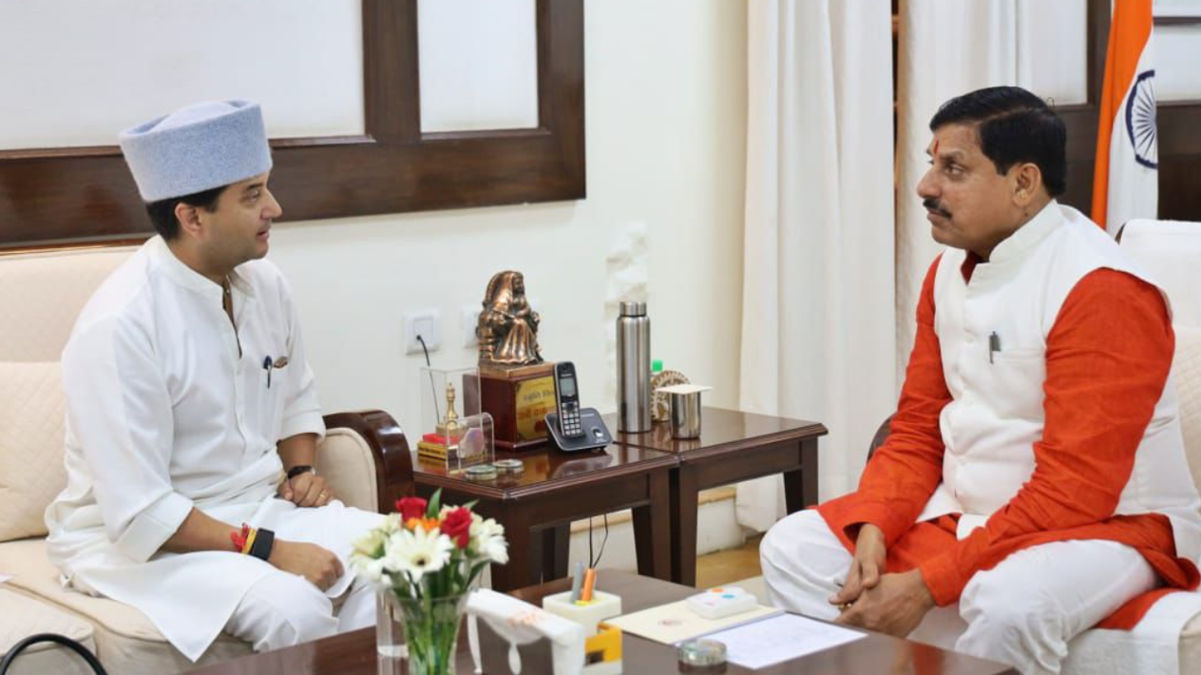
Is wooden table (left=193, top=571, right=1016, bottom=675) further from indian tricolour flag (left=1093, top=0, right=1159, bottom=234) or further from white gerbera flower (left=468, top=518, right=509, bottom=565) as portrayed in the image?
indian tricolour flag (left=1093, top=0, right=1159, bottom=234)

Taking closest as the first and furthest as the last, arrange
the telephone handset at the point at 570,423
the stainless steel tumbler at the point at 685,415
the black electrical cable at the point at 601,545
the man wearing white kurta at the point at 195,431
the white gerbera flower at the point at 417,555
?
the white gerbera flower at the point at 417,555 < the man wearing white kurta at the point at 195,431 < the telephone handset at the point at 570,423 < the stainless steel tumbler at the point at 685,415 < the black electrical cable at the point at 601,545

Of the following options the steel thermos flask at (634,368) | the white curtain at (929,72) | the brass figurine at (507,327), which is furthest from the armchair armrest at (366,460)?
the white curtain at (929,72)

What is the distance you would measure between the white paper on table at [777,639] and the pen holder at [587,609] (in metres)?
0.17

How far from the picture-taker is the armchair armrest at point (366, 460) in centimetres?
290

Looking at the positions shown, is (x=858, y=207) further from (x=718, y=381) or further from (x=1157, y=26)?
(x=1157, y=26)

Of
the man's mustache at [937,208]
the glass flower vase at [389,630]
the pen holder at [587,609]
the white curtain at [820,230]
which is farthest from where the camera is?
the white curtain at [820,230]

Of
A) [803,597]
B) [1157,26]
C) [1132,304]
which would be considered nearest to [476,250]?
[803,597]

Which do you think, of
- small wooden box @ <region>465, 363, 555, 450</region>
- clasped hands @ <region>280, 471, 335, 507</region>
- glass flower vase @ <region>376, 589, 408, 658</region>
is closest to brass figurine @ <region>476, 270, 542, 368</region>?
small wooden box @ <region>465, 363, 555, 450</region>

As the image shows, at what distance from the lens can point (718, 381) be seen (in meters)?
4.26

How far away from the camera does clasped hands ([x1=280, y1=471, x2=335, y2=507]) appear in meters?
2.89

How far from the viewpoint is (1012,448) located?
263 cm

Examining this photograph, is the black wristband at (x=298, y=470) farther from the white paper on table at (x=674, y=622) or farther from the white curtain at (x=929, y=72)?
the white curtain at (x=929, y=72)

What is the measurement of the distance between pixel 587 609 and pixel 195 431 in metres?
0.98

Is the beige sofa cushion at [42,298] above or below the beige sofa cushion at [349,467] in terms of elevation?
above
